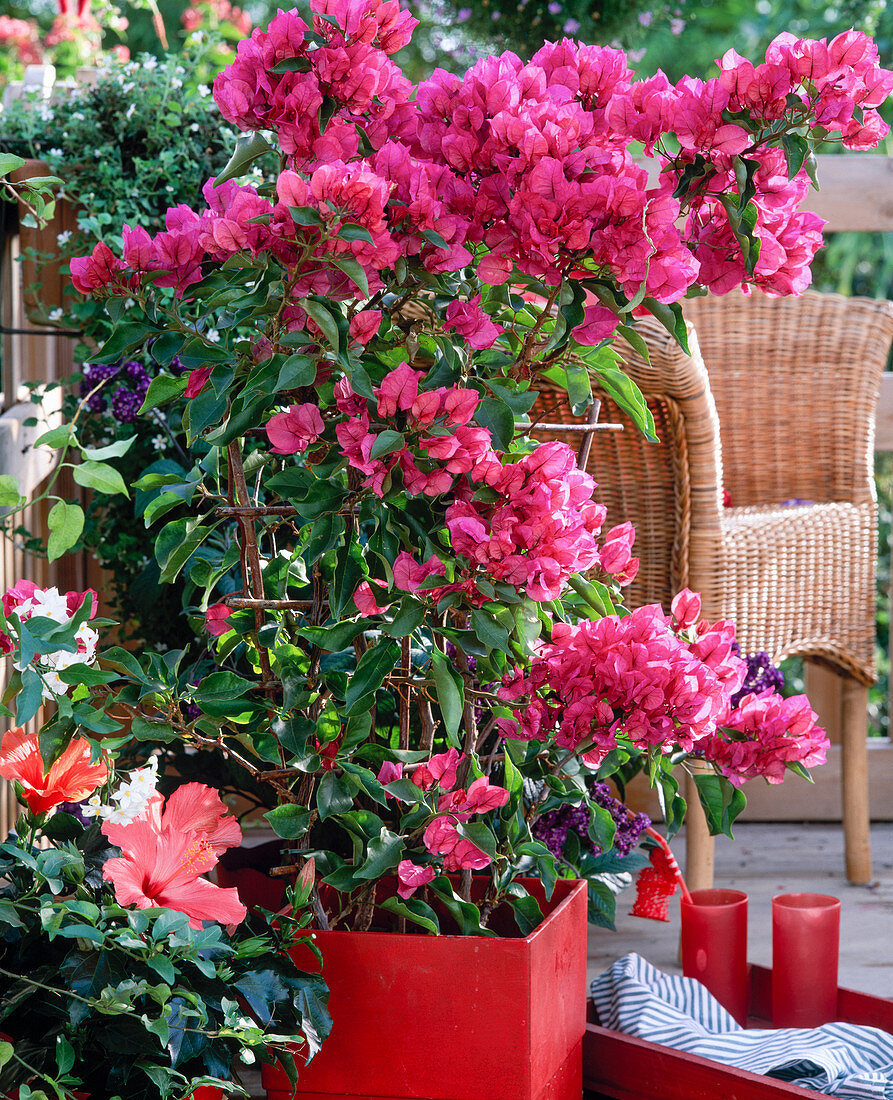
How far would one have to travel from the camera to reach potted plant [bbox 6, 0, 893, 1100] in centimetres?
68

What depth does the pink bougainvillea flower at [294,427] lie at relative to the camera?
76 cm

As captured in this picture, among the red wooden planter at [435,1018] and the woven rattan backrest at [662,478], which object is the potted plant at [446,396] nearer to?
the red wooden planter at [435,1018]

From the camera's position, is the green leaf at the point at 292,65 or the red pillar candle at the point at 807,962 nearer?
the green leaf at the point at 292,65

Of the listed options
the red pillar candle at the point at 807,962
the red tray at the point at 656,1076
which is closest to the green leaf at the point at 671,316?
the red tray at the point at 656,1076

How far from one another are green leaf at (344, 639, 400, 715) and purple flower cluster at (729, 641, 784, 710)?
928mm

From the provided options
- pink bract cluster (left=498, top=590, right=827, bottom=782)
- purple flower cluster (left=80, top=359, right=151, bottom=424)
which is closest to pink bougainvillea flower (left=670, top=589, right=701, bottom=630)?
pink bract cluster (left=498, top=590, right=827, bottom=782)

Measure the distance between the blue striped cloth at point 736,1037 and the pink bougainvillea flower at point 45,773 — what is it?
629 mm

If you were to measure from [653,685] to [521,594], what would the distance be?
13 centimetres

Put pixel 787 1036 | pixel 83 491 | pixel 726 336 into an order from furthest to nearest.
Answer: pixel 726 336
pixel 83 491
pixel 787 1036

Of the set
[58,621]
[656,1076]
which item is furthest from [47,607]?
[656,1076]

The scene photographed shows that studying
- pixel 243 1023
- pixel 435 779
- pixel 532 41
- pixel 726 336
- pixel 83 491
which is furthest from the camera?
pixel 532 41

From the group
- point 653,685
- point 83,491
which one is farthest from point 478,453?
point 83,491

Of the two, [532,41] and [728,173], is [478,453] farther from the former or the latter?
[532,41]

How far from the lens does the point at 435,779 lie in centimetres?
85
